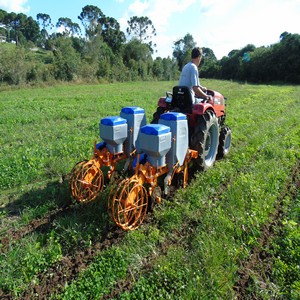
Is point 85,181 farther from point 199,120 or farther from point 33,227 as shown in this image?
point 199,120

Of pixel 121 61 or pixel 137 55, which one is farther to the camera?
pixel 137 55

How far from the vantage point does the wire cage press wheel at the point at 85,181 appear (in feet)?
13.5

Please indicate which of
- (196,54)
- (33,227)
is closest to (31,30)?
(196,54)

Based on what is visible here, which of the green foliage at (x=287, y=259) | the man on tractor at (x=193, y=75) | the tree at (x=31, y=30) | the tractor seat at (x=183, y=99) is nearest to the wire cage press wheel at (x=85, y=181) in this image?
the tractor seat at (x=183, y=99)

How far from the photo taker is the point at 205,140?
5172 mm

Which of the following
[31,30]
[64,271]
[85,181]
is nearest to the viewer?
[64,271]

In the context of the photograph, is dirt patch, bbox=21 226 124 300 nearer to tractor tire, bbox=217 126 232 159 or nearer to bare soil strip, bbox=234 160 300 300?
bare soil strip, bbox=234 160 300 300

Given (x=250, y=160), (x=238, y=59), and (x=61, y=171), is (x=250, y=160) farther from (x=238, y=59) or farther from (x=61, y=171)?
(x=238, y=59)

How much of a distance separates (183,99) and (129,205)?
236 centimetres

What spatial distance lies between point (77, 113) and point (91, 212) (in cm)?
800

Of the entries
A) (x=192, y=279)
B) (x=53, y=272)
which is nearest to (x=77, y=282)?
(x=53, y=272)

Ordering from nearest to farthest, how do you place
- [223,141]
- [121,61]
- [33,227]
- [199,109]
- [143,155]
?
1. [33,227]
2. [143,155]
3. [199,109]
4. [223,141]
5. [121,61]

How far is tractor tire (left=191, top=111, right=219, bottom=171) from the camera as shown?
5.04 meters

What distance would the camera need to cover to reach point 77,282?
2924 mm
